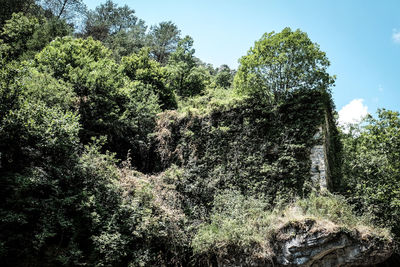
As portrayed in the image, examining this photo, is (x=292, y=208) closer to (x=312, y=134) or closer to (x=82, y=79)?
(x=312, y=134)

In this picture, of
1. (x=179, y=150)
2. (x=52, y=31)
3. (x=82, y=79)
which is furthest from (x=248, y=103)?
(x=52, y=31)

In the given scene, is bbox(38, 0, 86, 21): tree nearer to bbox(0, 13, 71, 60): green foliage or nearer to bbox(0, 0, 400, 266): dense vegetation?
bbox(0, 13, 71, 60): green foliage

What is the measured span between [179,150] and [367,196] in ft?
28.3

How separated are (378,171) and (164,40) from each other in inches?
1025

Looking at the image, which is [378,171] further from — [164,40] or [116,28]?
[116,28]

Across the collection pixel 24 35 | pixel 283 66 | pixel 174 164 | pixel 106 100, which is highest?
pixel 24 35

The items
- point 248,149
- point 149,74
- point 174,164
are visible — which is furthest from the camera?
point 149,74

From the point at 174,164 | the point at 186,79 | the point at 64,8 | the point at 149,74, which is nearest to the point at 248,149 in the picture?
the point at 174,164

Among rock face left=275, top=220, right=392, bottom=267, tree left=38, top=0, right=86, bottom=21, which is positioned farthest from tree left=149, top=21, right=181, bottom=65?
rock face left=275, top=220, right=392, bottom=267

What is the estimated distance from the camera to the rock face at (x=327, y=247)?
8.68 meters

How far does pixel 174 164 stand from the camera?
13406 mm

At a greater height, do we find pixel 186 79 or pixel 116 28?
pixel 116 28

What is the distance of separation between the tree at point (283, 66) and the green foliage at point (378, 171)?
335 cm

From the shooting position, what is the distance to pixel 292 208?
33.3 feet
